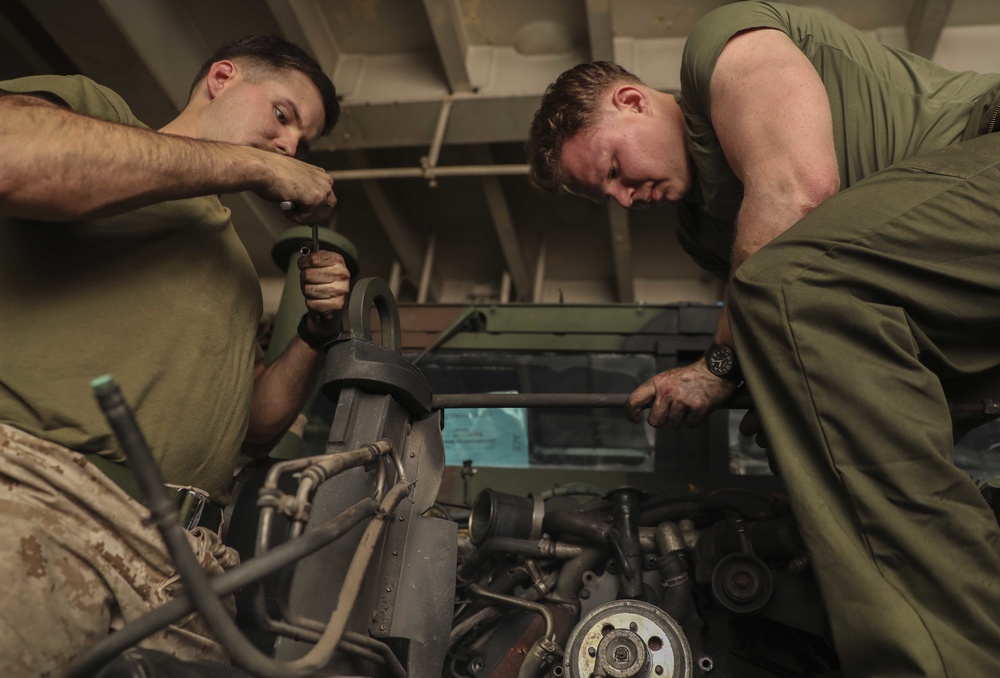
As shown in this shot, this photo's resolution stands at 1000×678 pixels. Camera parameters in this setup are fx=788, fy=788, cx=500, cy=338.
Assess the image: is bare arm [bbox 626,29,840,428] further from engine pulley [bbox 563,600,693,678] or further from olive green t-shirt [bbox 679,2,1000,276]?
engine pulley [bbox 563,600,693,678]

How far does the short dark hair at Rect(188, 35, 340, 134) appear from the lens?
2072 mm

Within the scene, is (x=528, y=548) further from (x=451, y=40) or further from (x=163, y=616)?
(x=451, y=40)

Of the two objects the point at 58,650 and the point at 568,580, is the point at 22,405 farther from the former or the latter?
the point at 568,580

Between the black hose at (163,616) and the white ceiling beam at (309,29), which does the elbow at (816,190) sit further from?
the white ceiling beam at (309,29)

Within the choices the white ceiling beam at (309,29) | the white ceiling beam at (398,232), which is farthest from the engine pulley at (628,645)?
the white ceiling beam at (398,232)

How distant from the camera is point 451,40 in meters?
3.87

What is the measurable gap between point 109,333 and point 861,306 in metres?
1.26

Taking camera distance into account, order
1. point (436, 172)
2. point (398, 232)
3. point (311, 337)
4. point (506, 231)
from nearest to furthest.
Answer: point (311, 337), point (436, 172), point (506, 231), point (398, 232)

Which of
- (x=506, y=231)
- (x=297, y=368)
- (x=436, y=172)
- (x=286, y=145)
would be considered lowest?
(x=297, y=368)

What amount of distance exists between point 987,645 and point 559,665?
2.87ft

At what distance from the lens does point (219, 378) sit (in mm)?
1616

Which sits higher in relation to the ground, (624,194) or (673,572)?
(624,194)

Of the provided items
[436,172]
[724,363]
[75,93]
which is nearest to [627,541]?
[724,363]

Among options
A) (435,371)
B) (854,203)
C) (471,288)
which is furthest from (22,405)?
(471,288)
